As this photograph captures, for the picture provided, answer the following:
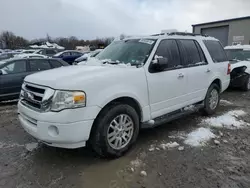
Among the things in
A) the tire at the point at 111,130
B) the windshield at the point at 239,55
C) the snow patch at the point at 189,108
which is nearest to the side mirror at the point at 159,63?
the tire at the point at 111,130

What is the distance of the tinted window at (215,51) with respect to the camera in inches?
219

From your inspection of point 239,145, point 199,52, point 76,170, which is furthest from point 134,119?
point 199,52

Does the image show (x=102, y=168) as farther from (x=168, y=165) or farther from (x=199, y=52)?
(x=199, y=52)

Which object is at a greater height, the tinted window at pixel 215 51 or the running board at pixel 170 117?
the tinted window at pixel 215 51

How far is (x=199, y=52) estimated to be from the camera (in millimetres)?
5188

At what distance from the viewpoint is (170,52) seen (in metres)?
4.45

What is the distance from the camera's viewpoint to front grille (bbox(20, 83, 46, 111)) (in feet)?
10.6

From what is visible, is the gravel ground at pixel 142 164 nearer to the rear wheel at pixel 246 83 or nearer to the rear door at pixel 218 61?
the rear door at pixel 218 61

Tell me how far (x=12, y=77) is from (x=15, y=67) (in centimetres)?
40

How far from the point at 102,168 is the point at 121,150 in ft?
1.39

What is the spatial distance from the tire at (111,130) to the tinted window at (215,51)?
9.56ft

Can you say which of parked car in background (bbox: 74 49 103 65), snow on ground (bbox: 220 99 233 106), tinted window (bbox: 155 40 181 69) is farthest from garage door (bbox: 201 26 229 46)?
tinted window (bbox: 155 40 181 69)

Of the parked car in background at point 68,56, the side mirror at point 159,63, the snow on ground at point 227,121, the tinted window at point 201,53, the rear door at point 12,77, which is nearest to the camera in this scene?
the side mirror at point 159,63

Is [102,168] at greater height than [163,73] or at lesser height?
lesser
